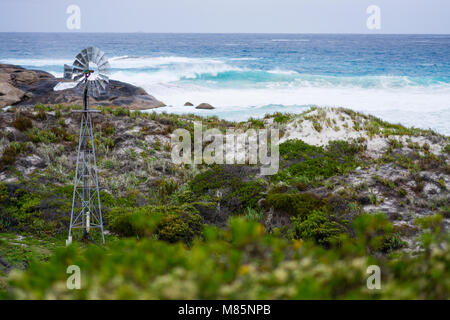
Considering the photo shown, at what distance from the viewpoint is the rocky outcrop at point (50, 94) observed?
2731 centimetres

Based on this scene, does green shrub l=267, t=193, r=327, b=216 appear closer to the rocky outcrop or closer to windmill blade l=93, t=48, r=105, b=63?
windmill blade l=93, t=48, r=105, b=63

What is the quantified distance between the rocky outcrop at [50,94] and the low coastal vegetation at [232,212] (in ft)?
39.3

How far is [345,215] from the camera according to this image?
828cm

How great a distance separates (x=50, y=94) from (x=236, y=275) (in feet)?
102

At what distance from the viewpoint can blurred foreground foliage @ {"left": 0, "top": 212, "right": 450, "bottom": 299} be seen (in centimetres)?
202

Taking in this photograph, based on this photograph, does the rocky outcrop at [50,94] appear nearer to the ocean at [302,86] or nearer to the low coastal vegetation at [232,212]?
the ocean at [302,86]

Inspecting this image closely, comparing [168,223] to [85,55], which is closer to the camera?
[85,55]

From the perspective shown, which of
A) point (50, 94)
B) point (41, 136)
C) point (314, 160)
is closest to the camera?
point (314, 160)

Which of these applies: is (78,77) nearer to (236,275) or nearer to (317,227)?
(317,227)

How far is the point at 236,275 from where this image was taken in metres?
2.28

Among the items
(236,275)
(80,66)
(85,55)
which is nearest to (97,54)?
(85,55)

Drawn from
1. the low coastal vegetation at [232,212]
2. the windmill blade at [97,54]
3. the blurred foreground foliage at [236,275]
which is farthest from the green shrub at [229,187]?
the blurred foreground foliage at [236,275]
